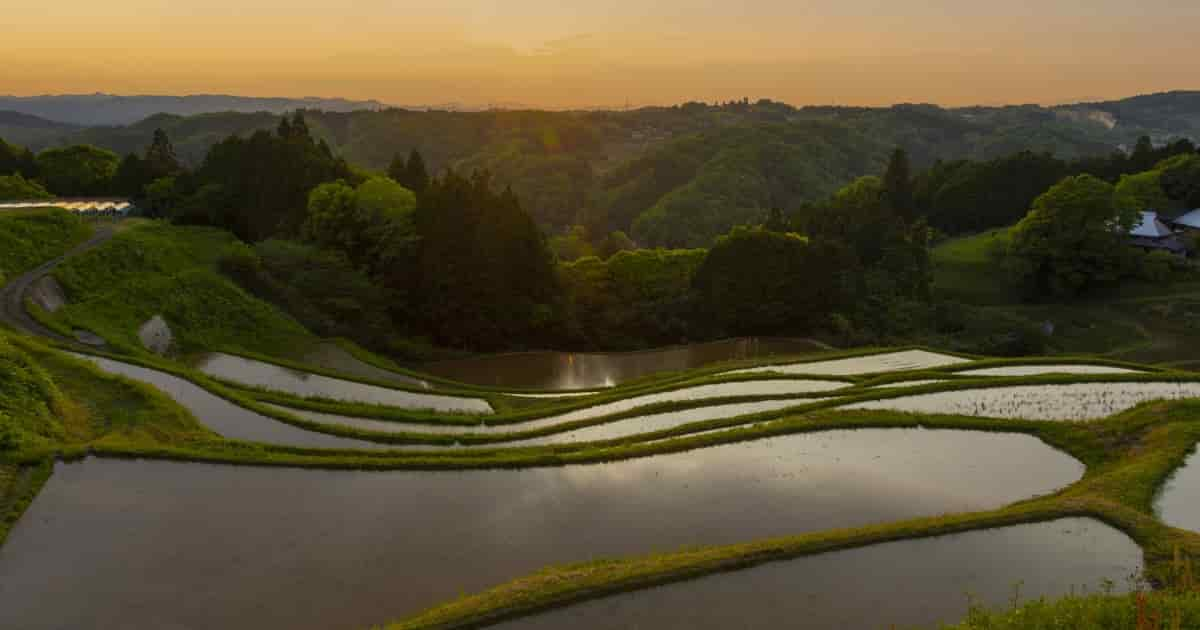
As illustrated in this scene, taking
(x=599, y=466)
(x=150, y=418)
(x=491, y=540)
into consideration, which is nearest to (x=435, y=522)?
(x=491, y=540)

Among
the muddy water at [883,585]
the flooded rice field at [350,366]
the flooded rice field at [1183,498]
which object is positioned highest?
the flooded rice field at [1183,498]

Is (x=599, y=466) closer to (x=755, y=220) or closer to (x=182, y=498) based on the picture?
(x=182, y=498)

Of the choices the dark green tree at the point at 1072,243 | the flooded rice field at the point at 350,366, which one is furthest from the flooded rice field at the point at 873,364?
the dark green tree at the point at 1072,243

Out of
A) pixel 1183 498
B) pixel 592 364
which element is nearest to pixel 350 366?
pixel 592 364

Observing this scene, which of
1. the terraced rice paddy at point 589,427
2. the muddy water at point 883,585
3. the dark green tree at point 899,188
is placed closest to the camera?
the muddy water at point 883,585

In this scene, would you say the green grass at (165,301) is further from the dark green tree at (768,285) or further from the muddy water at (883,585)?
the dark green tree at (768,285)

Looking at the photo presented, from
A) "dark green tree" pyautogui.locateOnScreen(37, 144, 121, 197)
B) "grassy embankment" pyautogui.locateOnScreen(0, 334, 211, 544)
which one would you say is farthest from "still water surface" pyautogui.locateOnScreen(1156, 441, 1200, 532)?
"dark green tree" pyautogui.locateOnScreen(37, 144, 121, 197)
